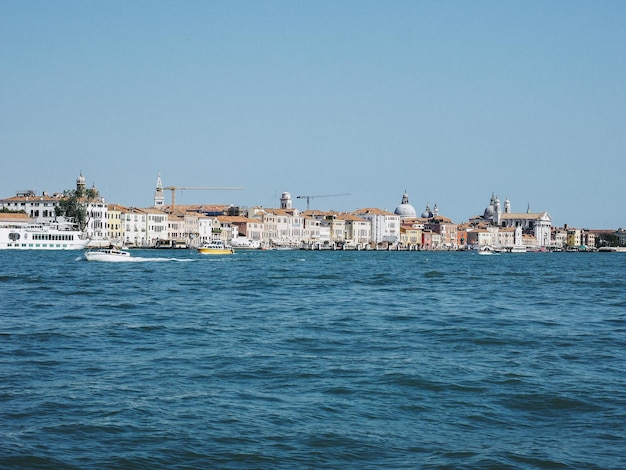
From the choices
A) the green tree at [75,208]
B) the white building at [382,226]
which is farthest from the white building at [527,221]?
the green tree at [75,208]

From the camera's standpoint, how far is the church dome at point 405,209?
163 meters

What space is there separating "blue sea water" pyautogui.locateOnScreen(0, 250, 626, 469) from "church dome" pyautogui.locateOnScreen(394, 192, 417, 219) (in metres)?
145

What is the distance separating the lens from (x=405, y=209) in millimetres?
163500

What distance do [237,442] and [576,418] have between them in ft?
10.4

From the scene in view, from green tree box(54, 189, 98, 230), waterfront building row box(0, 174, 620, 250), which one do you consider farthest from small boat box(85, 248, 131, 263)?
green tree box(54, 189, 98, 230)

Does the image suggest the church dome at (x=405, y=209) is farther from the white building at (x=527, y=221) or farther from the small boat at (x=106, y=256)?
the small boat at (x=106, y=256)

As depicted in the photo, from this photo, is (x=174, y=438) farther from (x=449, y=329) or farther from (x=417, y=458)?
(x=449, y=329)

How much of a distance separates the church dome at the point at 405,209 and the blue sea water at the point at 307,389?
5718 inches

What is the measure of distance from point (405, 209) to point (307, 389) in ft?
509

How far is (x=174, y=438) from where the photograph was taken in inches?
286

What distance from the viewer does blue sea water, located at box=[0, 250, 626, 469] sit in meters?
7.00

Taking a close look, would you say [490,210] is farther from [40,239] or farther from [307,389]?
[307,389]

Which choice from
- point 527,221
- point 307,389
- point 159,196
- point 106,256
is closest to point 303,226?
point 159,196

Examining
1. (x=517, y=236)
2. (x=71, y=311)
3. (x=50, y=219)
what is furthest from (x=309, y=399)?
(x=517, y=236)
